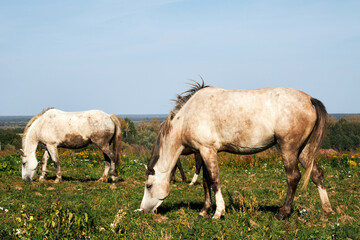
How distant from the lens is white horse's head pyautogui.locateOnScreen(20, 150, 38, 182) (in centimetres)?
1016

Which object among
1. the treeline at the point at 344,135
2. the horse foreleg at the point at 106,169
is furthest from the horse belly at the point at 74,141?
the treeline at the point at 344,135

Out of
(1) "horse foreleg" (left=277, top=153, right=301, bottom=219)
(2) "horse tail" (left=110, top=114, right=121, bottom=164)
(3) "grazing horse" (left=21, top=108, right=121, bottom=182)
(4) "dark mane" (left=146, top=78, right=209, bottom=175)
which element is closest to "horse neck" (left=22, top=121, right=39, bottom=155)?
(3) "grazing horse" (left=21, top=108, right=121, bottom=182)

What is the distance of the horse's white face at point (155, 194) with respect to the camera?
6312 mm

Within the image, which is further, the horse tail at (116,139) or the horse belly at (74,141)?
the horse tail at (116,139)

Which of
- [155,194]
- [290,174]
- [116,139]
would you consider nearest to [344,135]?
[116,139]

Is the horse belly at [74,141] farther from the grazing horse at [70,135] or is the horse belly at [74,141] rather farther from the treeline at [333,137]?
the treeline at [333,137]

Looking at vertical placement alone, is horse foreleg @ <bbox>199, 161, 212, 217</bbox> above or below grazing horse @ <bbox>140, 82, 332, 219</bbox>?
below

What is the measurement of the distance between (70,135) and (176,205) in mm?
4588

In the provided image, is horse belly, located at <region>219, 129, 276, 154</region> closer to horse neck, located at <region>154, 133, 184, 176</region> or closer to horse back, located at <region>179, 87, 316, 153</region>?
horse back, located at <region>179, 87, 316, 153</region>

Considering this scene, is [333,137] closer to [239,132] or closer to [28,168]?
[28,168]

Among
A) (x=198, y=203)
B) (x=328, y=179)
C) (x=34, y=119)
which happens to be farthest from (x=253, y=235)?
→ (x=34, y=119)

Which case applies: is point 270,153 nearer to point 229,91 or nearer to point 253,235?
point 229,91

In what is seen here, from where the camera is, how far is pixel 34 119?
10.9 m

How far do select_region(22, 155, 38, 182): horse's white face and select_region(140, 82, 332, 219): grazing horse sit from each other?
5.42 m
